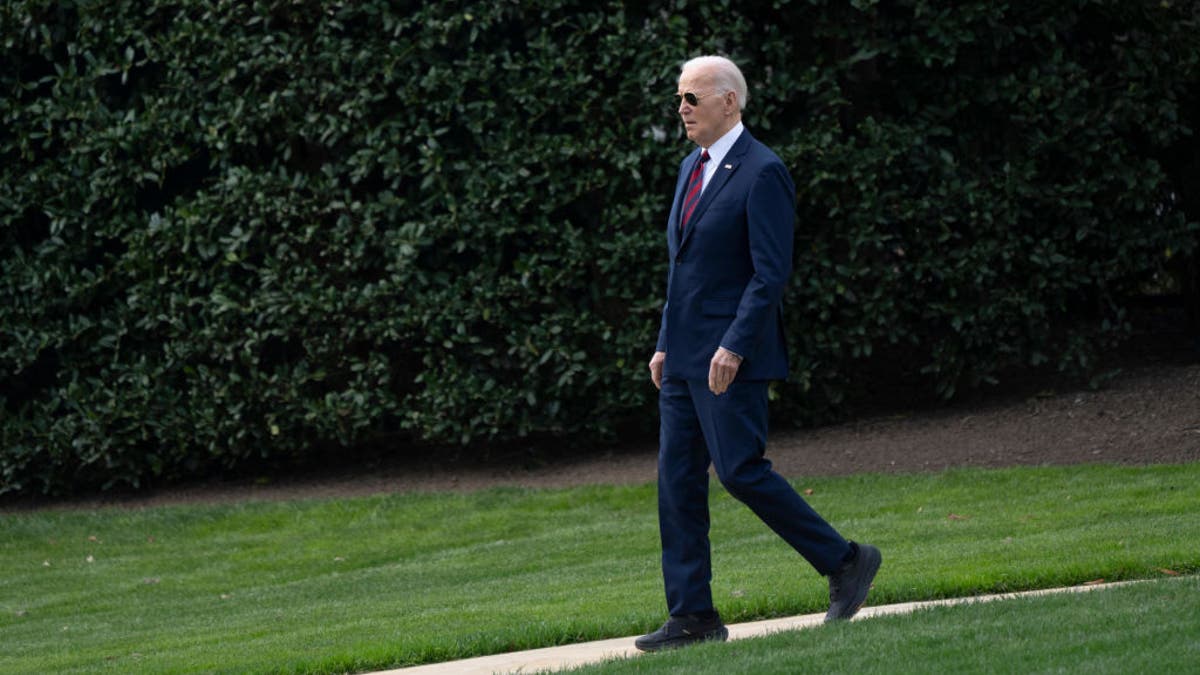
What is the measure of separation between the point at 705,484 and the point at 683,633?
1.75 ft

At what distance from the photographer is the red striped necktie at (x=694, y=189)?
571 cm

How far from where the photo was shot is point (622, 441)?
12562 millimetres

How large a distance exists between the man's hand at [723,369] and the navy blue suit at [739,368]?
1.2 inches

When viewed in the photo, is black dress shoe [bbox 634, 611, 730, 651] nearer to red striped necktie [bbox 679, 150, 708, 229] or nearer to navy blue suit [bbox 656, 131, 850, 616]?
navy blue suit [bbox 656, 131, 850, 616]

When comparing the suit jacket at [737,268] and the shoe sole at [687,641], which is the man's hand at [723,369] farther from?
the shoe sole at [687,641]

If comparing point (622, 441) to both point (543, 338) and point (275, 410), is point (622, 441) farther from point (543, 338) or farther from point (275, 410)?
point (275, 410)

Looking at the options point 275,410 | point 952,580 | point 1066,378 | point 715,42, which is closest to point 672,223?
point 952,580

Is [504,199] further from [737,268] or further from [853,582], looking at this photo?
[853,582]

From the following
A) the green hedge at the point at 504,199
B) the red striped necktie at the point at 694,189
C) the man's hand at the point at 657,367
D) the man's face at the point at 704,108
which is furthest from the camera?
the green hedge at the point at 504,199

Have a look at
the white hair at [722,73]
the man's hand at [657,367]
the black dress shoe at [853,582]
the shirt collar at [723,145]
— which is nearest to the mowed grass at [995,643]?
the black dress shoe at [853,582]

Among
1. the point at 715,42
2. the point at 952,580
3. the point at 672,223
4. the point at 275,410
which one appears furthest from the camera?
the point at 275,410

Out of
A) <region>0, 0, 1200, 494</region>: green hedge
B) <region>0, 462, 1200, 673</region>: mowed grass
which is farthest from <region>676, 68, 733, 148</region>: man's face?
<region>0, 0, 1200, 494</region>: green hedge

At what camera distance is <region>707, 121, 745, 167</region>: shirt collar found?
18.6 ft

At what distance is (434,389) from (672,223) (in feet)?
19.6
